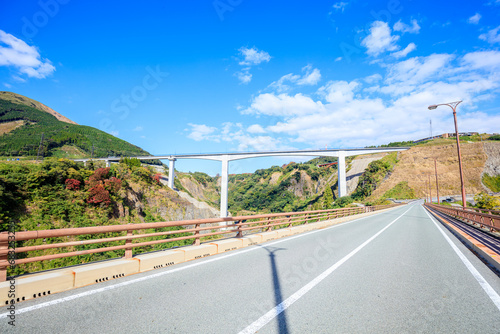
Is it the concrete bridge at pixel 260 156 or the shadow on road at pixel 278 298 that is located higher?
the concrete bridge at pixel 260 156

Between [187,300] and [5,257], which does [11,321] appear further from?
[187,300]

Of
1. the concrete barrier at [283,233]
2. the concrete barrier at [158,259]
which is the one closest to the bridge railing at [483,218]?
the concrete barrier at [283,233]

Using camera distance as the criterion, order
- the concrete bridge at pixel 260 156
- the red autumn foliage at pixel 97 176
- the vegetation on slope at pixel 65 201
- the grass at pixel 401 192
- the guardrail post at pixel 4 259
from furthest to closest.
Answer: the grass at pixel 401 192, the concrete bridge at pixel 260 156, the red autumn foliage at pixel 97 176, the vegetation on slope at pixel 65 201, the guardrail post at pixel 4 259

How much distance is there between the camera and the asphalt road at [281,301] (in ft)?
9.61

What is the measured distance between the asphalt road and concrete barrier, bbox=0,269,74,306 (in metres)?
0.20

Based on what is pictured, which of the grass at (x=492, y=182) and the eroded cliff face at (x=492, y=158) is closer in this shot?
the grass at (x=492, y=182)

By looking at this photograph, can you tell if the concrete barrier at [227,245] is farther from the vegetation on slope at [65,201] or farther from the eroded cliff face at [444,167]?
the eroded cliff face at [444,167]

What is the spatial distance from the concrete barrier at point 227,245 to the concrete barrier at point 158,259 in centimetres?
146

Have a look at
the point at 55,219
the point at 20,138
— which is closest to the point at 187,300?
the point at 55,219

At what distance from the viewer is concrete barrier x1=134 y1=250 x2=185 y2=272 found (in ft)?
17.1

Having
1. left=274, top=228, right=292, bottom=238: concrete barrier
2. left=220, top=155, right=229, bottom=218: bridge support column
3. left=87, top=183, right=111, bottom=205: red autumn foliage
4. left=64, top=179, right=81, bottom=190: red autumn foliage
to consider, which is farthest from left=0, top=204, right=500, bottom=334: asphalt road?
left=220, top=155, right=229, bottom=218: bridge support column

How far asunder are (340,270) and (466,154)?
101 m

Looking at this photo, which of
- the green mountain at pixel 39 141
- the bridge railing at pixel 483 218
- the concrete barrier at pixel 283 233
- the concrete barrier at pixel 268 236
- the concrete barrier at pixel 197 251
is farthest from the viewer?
the green mountain at pixel 39 141

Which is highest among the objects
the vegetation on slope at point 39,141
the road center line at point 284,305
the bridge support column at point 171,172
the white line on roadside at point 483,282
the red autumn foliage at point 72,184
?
the vegetation on slope at point 39,141
